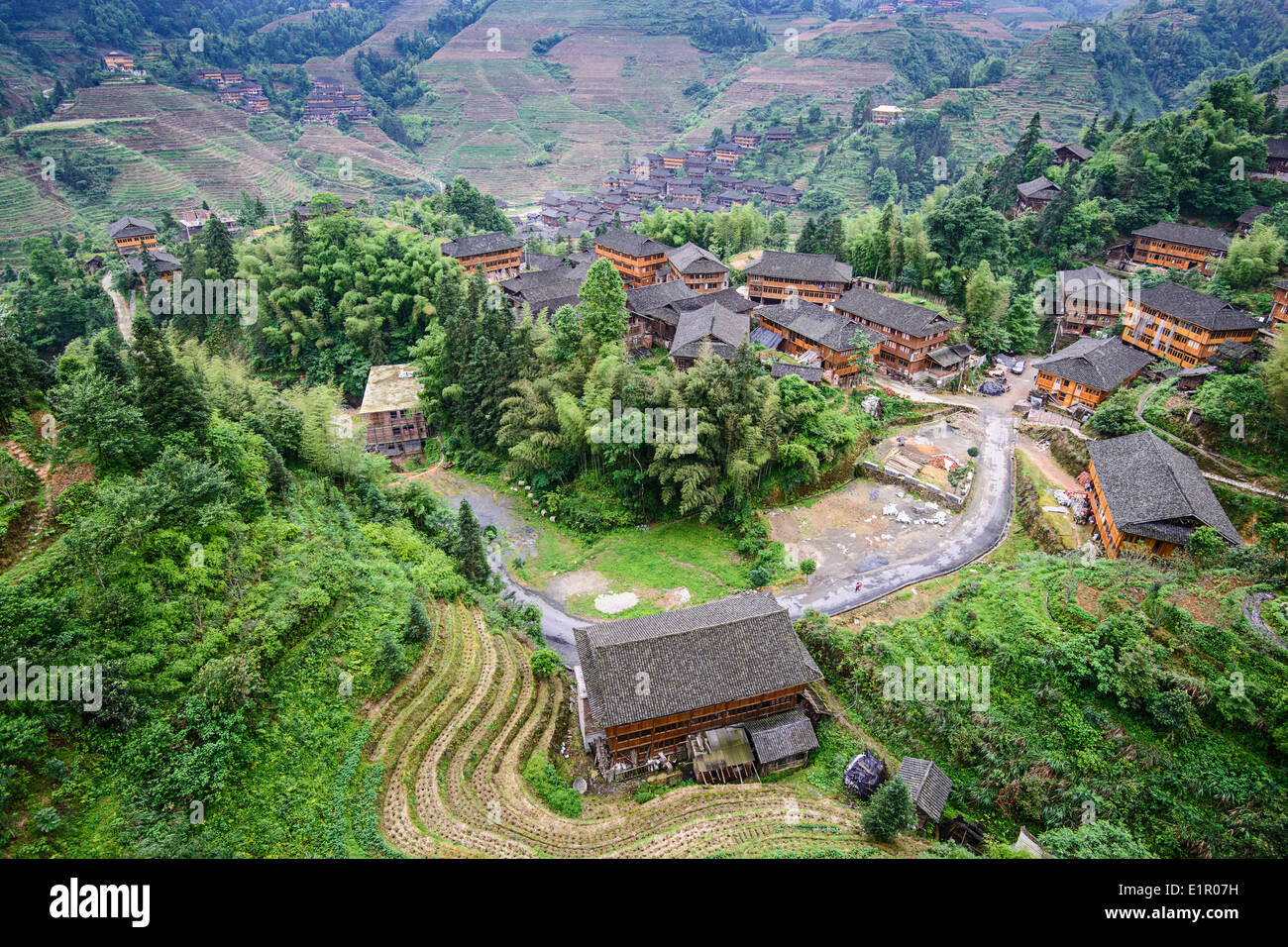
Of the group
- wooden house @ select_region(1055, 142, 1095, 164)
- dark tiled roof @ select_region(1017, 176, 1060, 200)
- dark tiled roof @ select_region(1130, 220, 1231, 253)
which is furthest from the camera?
wooden house @ select_region(1055, 142, 1095, 164)

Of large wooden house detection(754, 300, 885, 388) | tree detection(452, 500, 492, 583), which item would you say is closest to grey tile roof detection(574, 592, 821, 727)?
tree detection(452, 500, 492, 583)

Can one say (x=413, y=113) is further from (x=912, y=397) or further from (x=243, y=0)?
(x=912, y=397)

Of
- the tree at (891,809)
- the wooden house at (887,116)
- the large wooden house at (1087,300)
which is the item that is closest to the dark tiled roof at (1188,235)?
the large wooden house at (1087,300)

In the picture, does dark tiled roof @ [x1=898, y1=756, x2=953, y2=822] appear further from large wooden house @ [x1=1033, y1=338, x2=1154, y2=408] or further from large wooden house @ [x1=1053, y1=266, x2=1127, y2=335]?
large wooden house @ [x1=1053, y1=266, x2=1127, y2=335]

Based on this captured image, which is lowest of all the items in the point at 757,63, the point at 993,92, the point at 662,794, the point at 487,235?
the point at 662,794

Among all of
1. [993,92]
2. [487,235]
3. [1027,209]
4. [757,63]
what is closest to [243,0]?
[757,63]

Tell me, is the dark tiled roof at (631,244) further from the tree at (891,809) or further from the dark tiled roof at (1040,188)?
the tree at (891,809)
